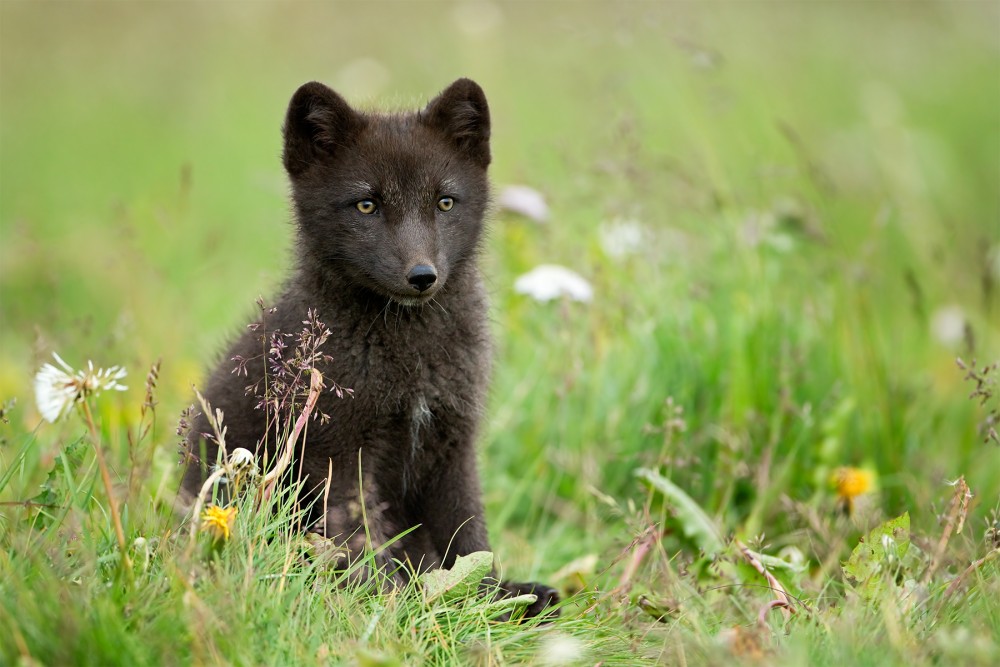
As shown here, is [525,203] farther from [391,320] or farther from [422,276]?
[422,276]

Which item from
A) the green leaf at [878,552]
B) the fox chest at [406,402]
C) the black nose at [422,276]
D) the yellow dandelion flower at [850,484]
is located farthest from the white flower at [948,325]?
the black nose at [422,276]

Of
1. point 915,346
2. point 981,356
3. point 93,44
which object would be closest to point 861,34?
point 915,346

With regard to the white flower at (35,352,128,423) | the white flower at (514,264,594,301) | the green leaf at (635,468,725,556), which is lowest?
the green leaf at (635,468,725,556)

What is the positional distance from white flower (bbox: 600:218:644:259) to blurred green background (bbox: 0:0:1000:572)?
0.03 m

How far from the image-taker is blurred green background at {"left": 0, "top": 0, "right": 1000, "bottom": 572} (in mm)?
4992

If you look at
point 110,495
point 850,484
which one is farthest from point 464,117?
point 850,484

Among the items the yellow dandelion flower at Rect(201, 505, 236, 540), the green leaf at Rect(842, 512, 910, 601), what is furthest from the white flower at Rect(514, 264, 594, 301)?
the yellow dandelion flower at Rect(201, 505, 236, 540)

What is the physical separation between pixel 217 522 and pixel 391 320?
1.08m

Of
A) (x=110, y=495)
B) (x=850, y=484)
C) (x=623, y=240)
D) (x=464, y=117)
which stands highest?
(x=464, y=117)

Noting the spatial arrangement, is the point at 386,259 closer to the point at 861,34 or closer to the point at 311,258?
the point at 311,258

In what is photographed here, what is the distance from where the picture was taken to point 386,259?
3629 mm

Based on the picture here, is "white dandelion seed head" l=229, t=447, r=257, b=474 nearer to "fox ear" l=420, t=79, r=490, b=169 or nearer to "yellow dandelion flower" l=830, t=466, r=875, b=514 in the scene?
"fox ear" l=420, t=79, r=490, b=169

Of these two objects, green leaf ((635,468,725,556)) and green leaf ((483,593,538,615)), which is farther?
green leaf ((635,468,725,556))

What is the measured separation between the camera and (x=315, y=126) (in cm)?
381
